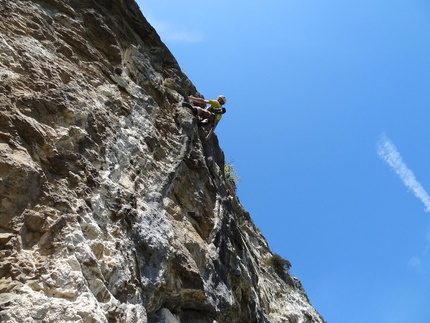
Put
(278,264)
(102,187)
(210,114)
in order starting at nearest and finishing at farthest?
(102,187), (210,114), (278,264)

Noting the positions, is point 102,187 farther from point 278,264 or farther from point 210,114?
point 278,264

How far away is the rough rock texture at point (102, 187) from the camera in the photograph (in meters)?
4.86

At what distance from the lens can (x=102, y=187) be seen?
6.43 metres

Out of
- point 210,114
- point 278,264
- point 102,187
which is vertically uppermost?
point 210,114

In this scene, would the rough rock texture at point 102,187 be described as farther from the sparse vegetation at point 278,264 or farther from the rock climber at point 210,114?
the sparse vegetation at point 278,264

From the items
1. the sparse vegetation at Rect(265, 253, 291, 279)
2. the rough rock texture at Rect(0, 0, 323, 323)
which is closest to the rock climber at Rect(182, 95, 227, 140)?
the rough rock texture at Rect(0, 0, 323, 323)

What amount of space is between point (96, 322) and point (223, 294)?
14.9 ft

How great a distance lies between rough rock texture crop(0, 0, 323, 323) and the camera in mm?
4855

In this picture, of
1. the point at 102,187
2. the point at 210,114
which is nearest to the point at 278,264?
the point at 210,114

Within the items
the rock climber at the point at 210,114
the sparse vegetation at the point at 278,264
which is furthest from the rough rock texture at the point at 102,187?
the sparse vegetation at the point at 278,264

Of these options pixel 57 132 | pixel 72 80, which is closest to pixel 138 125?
pixel 72 80

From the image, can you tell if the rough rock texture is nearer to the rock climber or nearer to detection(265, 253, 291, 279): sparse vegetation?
the rock climber

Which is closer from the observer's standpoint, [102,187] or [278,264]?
[102,187]

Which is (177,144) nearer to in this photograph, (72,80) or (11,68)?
(72,80)
